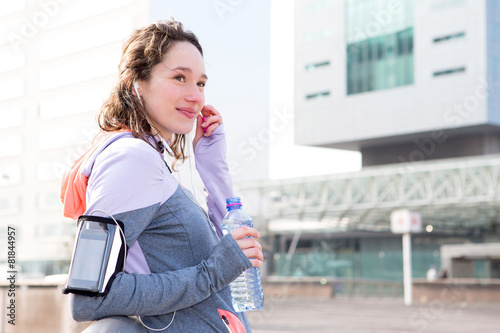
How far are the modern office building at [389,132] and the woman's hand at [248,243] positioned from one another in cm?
3307

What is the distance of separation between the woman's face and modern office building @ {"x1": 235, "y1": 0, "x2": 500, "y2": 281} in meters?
33.0

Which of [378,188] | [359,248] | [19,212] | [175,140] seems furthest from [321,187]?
[175,140]

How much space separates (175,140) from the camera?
2.15 meters

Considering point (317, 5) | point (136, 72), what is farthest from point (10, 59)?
point (317, 5)

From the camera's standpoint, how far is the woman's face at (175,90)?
1863 millimetres

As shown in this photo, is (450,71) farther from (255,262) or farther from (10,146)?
(255,262)

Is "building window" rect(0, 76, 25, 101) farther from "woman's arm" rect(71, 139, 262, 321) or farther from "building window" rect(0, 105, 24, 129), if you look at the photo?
"woman's arm" rect(71, 139, 262, 321)

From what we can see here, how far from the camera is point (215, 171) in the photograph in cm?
225

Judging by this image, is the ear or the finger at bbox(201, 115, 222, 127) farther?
the finger at bbox(201, 115, 222, 127)

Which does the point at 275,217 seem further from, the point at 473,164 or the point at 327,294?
the point at 327,294

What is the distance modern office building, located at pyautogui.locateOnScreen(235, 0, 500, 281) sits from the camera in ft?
129

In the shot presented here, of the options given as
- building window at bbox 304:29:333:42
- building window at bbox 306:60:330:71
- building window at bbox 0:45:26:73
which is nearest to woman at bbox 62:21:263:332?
building window at bbox 0:45:26:73

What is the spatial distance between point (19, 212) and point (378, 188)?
124 feet

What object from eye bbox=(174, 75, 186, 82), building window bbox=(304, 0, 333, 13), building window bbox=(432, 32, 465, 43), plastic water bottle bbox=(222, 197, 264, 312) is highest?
building window bbox=(304, 0, 333, 13)
